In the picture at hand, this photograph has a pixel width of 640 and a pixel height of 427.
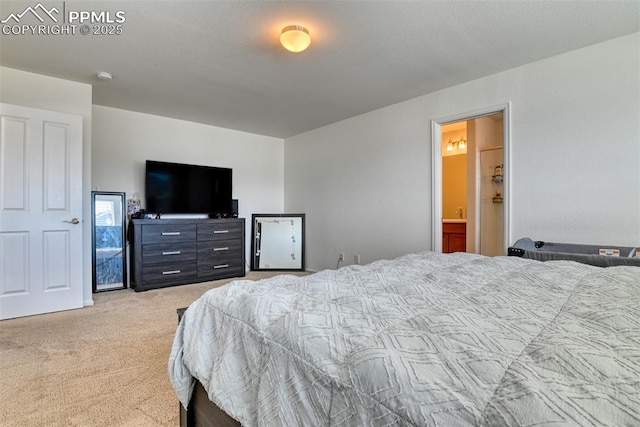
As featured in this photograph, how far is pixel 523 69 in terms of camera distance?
295 centimetres

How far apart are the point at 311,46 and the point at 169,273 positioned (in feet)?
11.1

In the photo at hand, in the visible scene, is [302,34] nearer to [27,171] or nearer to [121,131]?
[27,171]

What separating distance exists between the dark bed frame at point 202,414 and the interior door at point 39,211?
2.86m

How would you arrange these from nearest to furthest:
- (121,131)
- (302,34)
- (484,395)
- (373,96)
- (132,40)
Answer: (484,395)
(302,34)
(132,40)
(373,96)
(121,131)

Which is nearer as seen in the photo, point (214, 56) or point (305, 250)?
point (214, 56)

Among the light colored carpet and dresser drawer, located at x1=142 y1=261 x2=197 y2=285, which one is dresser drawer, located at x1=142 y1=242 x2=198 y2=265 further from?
the light colored carpet

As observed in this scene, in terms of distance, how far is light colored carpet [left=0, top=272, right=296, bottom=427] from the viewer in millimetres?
1574

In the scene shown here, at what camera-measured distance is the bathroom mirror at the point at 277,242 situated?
17.6ft

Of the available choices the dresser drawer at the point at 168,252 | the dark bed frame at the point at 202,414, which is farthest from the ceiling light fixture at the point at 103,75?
the dark bed frame at the point at 202,414

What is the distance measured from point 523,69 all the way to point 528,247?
1704mm

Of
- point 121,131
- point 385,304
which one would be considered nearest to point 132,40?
point 121,131

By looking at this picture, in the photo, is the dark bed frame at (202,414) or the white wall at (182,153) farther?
the white wall at (182,153)

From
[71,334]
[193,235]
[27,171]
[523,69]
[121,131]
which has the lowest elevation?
[71,334]

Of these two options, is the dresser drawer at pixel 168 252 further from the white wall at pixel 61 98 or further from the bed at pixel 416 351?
the bed at pixel 416 351
